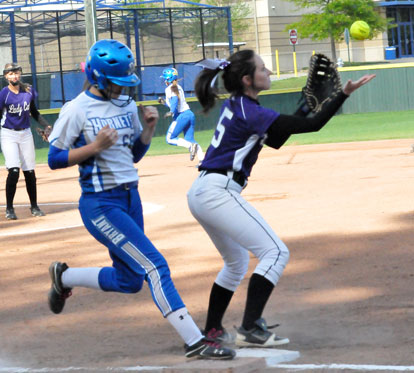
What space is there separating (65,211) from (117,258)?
7295 millimetres

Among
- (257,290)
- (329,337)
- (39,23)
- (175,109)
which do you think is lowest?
(329,337)

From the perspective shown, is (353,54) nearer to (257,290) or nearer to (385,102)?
(385,102)

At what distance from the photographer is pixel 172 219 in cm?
1084

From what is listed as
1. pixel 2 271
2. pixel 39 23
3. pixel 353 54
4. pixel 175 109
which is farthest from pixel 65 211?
pixel 353 54

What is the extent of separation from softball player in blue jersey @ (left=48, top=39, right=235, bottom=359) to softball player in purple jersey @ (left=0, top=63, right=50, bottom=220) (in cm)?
654

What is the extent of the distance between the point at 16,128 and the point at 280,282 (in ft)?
19.1

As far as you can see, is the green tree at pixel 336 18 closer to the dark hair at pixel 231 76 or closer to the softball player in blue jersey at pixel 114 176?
the dark hair at pixel 231 76

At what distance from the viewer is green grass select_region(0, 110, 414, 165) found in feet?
73.5

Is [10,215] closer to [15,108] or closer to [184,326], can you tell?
[15,108]

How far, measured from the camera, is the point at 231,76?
5.15 metres

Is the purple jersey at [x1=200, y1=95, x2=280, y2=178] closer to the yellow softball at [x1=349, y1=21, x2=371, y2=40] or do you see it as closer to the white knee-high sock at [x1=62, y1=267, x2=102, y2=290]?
the white knee-high sock at [x1=62, y1=267, x2=102, y2=290]

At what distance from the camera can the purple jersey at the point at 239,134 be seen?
494 cm

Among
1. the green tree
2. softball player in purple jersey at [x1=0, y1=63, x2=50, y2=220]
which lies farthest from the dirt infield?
the green tree

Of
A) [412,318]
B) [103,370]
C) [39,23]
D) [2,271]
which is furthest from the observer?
[39,23]
